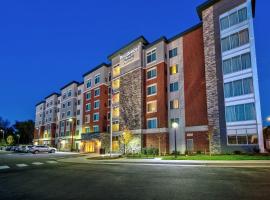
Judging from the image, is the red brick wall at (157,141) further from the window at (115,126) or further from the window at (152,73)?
the window at (152,73)

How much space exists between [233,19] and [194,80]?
10.7 meters

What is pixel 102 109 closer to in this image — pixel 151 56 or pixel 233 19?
pixel 151 56

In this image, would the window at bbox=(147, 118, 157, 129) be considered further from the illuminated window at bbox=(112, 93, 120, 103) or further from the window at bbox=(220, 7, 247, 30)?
the window at bbox=(220, 7, 247, 30)

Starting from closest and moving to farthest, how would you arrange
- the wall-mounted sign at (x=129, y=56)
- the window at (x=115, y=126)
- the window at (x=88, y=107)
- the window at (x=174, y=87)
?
1. the window at (x=174, y=87)
2. the wall-mounted sign at (x=129, y=56)
3. the window at (x=115, y=126)
4. the window at (x=88, y=107)

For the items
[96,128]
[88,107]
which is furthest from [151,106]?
[88,107]

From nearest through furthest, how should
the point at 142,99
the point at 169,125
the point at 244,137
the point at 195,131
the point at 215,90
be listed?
the point at 244,137 → the point at 215,90 → the point at 195,131 → the point at 169,125 → the point at 142,99

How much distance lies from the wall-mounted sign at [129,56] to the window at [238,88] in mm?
20900

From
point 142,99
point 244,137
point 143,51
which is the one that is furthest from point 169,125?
point 143,51

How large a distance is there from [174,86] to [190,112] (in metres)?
6.14

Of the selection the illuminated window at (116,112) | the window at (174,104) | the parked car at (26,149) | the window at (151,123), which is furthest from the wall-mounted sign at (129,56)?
the parked car at (26,149)

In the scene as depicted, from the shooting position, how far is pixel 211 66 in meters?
34.4

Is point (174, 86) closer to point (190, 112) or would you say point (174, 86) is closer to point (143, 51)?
point (190, 112)

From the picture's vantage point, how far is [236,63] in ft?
105

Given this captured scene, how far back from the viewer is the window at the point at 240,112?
29500mm
